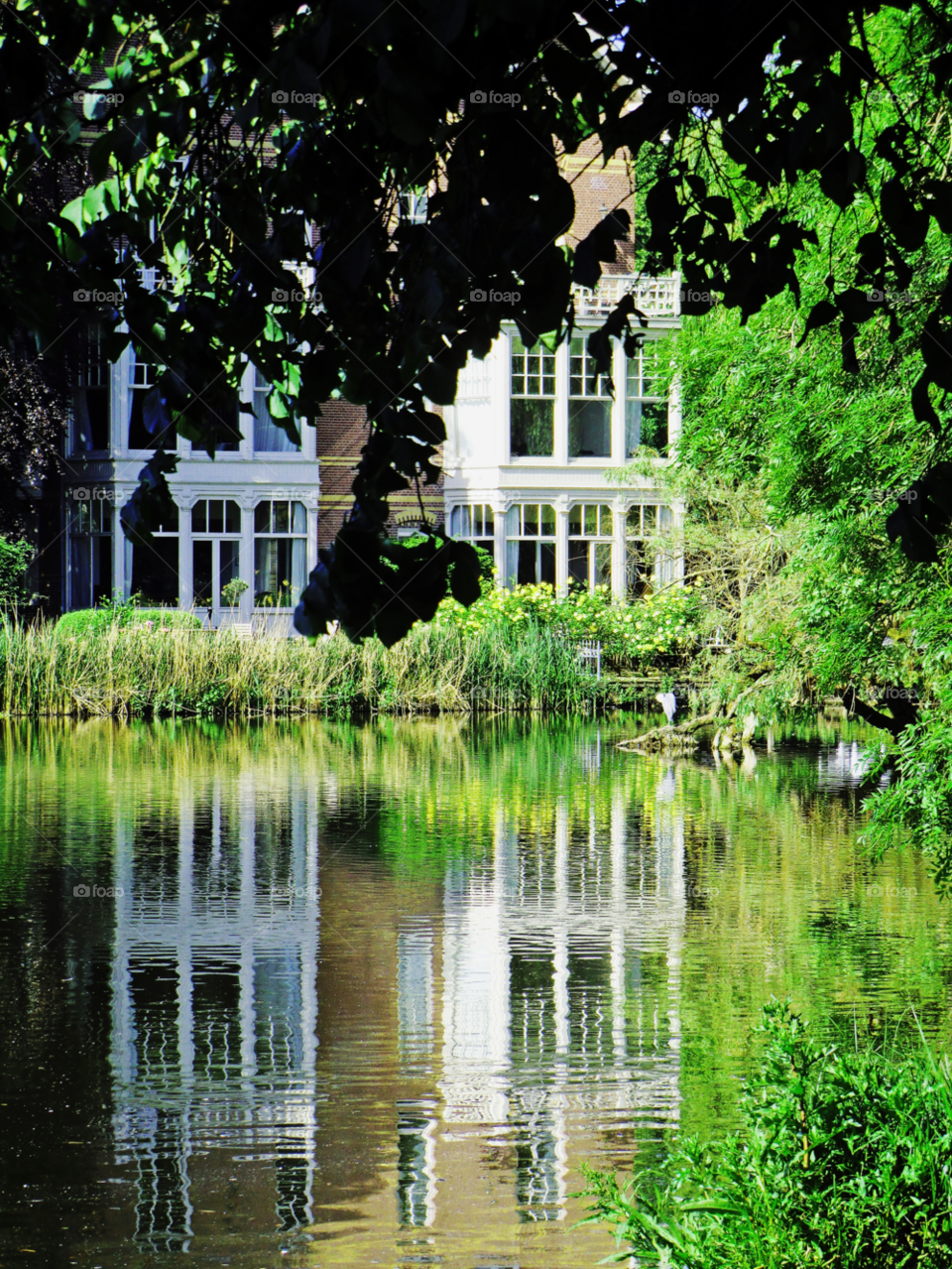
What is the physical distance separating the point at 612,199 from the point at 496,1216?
3180 cm

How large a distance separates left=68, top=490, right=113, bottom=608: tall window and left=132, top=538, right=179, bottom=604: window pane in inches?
21.4

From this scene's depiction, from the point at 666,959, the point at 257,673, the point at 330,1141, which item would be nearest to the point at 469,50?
the point at 330,1141

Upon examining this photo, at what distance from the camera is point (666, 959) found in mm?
8602

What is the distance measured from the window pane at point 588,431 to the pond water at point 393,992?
16.9 metres

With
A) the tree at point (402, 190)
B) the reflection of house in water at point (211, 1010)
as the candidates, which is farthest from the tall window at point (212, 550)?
the tree at point (402, 190)

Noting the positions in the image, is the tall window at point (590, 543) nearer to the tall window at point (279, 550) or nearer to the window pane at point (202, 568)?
the tall window at point (279, 550)

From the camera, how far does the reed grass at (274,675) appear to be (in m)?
23.0

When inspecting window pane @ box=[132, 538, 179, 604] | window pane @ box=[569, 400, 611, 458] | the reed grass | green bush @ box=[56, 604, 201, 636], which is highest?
window pane @ box=[569, 400, 611, 458]

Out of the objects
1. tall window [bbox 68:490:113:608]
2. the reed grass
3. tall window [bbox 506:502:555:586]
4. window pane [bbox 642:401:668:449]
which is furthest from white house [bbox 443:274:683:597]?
tall window [bbox 68:490:113:608]

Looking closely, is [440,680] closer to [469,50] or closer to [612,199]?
[612,199]

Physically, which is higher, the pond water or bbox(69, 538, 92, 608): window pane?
bbox(69, 538, 92, 608): window pane

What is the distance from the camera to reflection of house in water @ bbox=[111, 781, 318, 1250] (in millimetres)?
5504

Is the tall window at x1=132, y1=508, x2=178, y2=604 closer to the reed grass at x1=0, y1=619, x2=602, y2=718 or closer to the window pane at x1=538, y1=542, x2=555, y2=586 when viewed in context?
the reed grass at x1=0, y1=619, x2=602, y2=718

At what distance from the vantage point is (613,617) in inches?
1043
